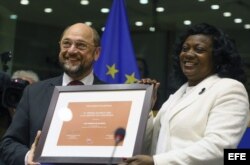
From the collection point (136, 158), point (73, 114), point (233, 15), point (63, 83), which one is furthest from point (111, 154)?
point (233, 15)

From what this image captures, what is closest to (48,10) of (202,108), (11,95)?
(11,95)

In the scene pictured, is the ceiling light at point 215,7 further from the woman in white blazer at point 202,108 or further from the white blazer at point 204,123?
the white blazer at point 204,123

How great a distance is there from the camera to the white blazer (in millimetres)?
1819

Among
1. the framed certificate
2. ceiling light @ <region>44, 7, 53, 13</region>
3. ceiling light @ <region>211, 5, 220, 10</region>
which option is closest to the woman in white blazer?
the framed certificate

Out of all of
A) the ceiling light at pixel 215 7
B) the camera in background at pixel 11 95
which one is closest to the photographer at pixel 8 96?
the camera in background at pixel 11 95

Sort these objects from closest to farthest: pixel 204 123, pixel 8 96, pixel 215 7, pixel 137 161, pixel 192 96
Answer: pixel 137 161 < pixel 204 123 < pixel 192 96 < pixel 8 96 < pixel 215 7

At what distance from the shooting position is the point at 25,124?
223 cm

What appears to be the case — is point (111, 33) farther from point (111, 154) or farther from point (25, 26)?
point (25, 26)

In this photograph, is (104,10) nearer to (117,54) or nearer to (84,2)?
(84,2)

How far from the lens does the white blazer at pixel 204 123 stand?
1.82 metres

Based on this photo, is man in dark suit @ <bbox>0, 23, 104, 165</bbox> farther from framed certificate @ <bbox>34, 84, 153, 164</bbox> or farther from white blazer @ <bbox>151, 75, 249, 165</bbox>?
white blazer @ <bbox>151, 75, 249, 165</bbox>

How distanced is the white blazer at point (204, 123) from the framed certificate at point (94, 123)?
144 mm

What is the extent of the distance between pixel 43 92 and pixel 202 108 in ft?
2.49

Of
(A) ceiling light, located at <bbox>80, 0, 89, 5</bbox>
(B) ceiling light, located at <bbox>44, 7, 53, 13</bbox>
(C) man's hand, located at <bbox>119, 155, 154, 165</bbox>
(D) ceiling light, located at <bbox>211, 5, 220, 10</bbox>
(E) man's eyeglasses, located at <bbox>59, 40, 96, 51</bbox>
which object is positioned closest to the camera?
(C) man's hand, located at <bbox>119, 155, 154, 165</bbox>
